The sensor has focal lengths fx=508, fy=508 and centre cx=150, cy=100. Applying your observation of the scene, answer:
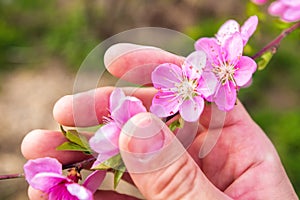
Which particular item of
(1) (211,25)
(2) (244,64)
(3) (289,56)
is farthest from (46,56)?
(2) (244,64)

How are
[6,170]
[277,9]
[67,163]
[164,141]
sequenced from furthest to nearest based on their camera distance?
[6,170], [277,9], [67,163], [164,141]

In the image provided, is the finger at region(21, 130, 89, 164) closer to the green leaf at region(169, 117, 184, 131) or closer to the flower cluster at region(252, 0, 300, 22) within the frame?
the green leaf at region(169, 117, 184, 131)

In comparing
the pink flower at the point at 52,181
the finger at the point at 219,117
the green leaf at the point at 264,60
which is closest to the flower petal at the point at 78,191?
the pink flower at the point at 52,181

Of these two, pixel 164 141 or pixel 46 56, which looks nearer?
pixel 164 141

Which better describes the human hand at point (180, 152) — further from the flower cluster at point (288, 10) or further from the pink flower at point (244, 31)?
the flower cluster at point (288, 10)

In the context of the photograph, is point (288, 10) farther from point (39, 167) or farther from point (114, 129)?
point (39, 167)

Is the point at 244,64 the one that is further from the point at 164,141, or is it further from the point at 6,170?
the point at 6,170

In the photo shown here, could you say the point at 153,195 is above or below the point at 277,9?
below
